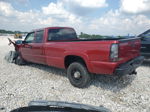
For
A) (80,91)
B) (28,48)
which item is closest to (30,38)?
(28,48)

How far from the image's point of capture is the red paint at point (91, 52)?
358 cm

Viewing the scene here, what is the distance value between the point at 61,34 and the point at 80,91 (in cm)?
247

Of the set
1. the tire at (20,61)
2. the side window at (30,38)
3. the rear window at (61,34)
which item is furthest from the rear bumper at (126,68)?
the tire at (20,61)

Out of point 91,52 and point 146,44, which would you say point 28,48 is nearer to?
point 91,52

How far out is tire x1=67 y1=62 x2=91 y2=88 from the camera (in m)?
4.21

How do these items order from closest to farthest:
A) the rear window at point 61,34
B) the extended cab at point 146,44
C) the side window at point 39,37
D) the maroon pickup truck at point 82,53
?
1. the maroon pickup truck at point 82,53
2. the rear window at point 61,34
3. the side window at point 39,37
4. the extended cab at point 146,44

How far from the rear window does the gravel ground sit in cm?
144

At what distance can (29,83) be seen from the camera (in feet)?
15.8

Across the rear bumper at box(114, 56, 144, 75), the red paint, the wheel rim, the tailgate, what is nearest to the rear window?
the red paint

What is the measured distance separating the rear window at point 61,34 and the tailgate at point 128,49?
2.56m

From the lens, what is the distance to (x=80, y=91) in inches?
164

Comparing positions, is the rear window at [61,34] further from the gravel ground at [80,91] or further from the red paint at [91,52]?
the gravel ground at [80,91]

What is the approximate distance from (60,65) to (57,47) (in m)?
0.60

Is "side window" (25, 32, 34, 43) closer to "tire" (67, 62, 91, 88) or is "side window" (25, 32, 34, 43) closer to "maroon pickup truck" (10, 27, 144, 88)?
"maroon pickup truck" (10, 27, 144, 88)
